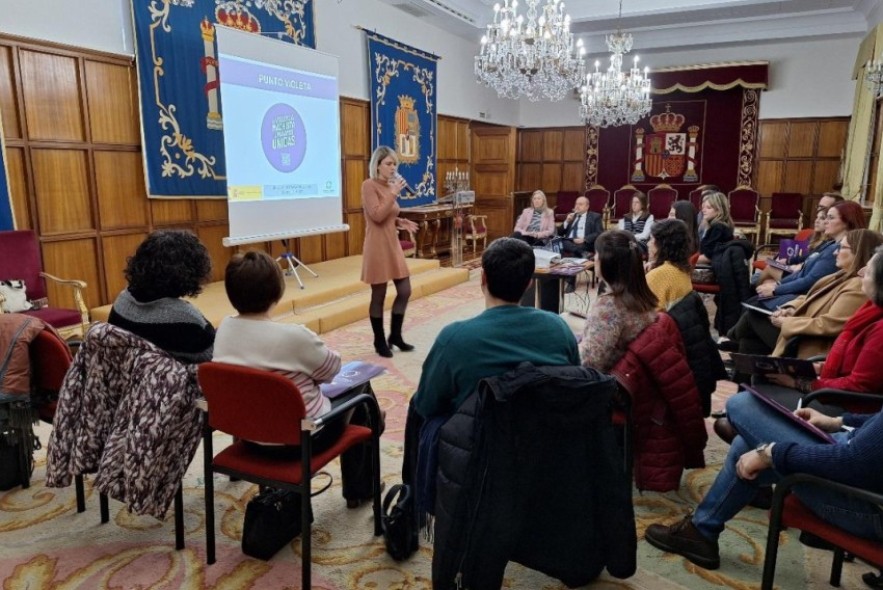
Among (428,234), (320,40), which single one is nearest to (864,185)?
(428,234)

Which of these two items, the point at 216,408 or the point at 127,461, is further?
the point at 127,461

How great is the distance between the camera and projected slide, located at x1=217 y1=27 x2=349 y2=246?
5051 mm

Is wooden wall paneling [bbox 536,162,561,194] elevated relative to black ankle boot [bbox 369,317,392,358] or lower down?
elevated

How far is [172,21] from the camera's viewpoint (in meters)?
5.02

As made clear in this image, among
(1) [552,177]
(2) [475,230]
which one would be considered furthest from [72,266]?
(1) [552,177]

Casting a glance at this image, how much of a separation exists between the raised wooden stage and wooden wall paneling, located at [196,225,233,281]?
122 millimetres

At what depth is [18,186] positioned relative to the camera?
14.0ft

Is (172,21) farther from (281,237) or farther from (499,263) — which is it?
(499,263)

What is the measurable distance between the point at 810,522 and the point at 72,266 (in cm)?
497

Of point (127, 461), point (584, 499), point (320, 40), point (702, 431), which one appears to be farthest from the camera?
point (320, 40)

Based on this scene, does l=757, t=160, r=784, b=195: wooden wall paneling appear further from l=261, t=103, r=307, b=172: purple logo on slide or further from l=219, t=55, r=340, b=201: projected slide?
l=261, t=103, r=307, b=172: purple logo on slide

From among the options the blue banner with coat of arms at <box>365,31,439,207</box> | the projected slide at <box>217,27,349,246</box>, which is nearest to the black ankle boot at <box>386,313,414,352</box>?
the projected slide at <box>217,27,349,246</box>

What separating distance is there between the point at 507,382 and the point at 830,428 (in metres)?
1.10

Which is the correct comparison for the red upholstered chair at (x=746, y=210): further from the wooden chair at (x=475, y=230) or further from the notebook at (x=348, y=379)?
the notebook at (x=348, y=379)
